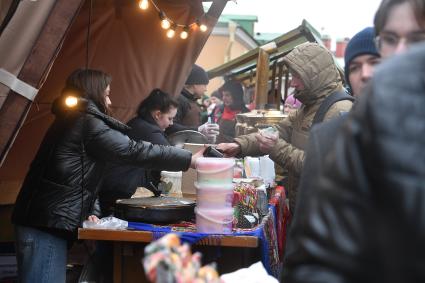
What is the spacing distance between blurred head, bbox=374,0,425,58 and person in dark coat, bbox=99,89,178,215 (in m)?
3.04

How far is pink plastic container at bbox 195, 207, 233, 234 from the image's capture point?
3.79 meters

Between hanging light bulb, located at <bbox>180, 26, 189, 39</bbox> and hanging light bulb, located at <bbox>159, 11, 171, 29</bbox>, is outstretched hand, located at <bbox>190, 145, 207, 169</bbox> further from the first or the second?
hanging light bulb, located at <bbox>180, 26, 189, 39</bbox>

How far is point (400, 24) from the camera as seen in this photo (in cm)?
174

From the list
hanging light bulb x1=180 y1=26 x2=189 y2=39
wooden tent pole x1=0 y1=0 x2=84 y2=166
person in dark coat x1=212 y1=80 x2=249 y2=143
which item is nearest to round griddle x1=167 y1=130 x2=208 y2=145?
hanging light bulb x1=180 y1=26 x2=189 y2=39

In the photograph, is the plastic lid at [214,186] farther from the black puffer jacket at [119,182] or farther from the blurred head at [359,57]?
the black puffer jacket at [119,182]

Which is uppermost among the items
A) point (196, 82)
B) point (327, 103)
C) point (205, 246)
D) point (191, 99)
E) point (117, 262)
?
point (196, 82)

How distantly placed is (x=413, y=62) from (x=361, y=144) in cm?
17

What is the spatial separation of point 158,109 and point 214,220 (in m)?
2.40

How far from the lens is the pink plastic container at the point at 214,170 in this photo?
146 inches

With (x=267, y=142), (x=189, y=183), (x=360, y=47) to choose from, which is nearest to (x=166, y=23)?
(x=189, y=183)

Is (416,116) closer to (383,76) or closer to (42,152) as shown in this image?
(383,76)

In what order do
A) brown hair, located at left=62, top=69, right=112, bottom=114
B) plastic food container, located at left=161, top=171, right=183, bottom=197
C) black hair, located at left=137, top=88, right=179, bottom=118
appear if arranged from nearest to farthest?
brown hair, located at left=62, top=69, right=112, bottom=114 < plastic food container, located at left=161, top=171, right=183, bottom=197 < black hair, located at left=137, top=88, right=179, bottom=118

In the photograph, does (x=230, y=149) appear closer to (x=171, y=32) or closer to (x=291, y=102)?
(x=171, y=32)

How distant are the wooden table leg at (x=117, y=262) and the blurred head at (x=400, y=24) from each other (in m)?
2.71
